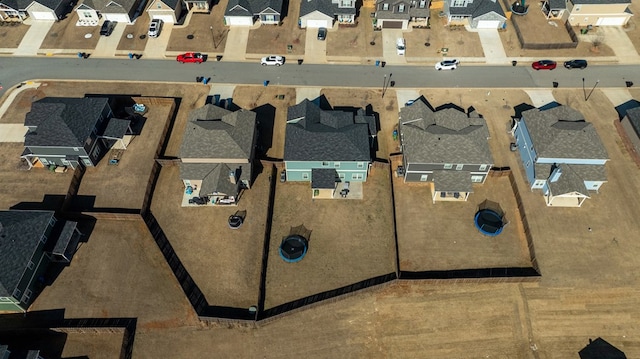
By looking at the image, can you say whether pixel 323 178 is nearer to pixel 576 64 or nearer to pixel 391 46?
pixel 391 46

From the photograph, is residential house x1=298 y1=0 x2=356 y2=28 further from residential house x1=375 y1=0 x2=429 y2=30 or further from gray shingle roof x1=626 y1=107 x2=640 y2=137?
gray shingle roof x1=626 y1=107 x2=640 y2=137

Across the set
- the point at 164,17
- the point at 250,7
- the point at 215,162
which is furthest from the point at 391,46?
the point at 164,17

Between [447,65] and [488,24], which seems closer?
[447,65]

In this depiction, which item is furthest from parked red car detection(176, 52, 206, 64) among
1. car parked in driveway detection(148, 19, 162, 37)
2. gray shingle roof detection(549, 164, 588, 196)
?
gray shingle roof detection(549, 164, 588, 196)

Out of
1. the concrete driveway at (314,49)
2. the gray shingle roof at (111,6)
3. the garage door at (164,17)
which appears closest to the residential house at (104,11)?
the gray shingle roof at (111,6)

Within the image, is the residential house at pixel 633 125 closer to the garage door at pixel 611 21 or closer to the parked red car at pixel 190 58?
the garage door at pixel 611 21

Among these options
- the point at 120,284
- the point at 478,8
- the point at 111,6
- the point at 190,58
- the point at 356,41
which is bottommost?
the point at 120,284
